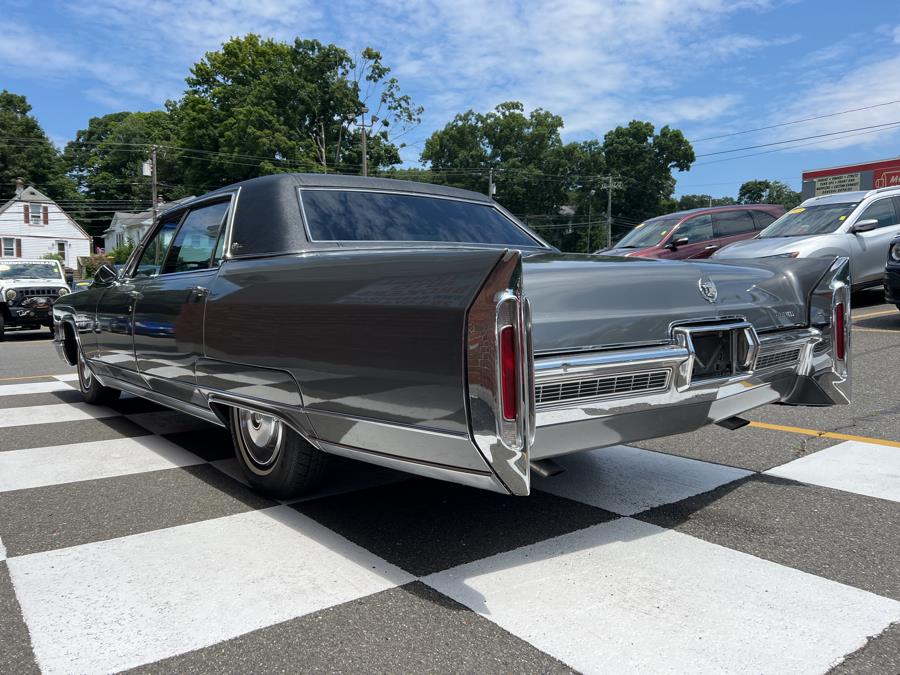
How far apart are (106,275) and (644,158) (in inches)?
2547

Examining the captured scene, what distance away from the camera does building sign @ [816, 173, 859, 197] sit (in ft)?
80.1

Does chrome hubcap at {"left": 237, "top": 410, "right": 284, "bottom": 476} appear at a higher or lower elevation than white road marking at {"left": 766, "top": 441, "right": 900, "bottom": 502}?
higher

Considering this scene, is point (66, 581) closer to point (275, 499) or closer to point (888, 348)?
point (275, 499)

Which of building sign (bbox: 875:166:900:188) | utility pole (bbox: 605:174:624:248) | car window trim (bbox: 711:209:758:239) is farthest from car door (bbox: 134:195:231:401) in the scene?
utility pole (bbox: 605:174:624:248)

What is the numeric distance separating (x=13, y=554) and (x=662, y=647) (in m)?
2.54

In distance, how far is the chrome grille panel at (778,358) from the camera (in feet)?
10.2

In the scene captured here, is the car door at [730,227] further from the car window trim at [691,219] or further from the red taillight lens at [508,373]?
the red taillight lens at [508,373]

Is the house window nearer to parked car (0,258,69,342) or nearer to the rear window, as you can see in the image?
parked car (0,258,69,342)

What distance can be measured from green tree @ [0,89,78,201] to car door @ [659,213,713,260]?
71614 millimetres

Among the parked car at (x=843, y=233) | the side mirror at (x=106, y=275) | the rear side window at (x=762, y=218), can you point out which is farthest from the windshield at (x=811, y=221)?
the side mirror at (x=106, y=275)

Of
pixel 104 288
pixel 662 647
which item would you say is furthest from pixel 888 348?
pixel 104 288

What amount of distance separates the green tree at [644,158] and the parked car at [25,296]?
5719 centimetres

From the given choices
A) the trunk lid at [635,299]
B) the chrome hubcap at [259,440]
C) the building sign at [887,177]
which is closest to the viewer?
the trunk lid at [635,299]

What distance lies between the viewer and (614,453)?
4.29 metres
